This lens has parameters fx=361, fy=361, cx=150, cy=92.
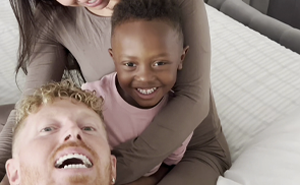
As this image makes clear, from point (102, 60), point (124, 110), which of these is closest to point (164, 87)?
point (124, 110)

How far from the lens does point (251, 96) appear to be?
1.49 metres

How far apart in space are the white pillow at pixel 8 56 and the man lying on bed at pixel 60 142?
0.74 metres

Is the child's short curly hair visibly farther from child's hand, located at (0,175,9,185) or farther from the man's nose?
child's hand, located at (0,175,9,185)

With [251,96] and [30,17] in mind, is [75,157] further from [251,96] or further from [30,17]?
[251,96]

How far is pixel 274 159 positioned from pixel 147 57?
0.47 m

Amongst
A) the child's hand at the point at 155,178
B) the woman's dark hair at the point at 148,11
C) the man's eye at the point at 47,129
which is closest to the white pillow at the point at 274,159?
the child's hand at the point at 155,178

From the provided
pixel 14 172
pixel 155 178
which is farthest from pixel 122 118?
pixel 14 172

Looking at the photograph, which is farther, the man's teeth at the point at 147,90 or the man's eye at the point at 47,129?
the man's teeth at the point at 147,90

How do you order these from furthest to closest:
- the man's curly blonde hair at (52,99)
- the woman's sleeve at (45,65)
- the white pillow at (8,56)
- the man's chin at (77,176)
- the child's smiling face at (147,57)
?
the white pillow at (8,56)
the woman's sleeve at (45,65)
the child's smiling face at (147,57)
the man's curly blonde hair at (52,99)
the man's chin at (77,176)

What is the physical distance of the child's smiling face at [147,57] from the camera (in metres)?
0.96

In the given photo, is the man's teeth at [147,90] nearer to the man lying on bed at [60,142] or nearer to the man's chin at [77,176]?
the man lying on bed at [60,142]

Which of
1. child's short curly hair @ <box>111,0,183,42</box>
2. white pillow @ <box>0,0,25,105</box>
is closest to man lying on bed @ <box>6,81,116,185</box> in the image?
child's short curly hair @ <box>111,0,183,42</box>

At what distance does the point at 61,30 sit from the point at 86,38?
96 millimetres

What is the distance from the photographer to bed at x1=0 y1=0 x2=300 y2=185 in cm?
104
